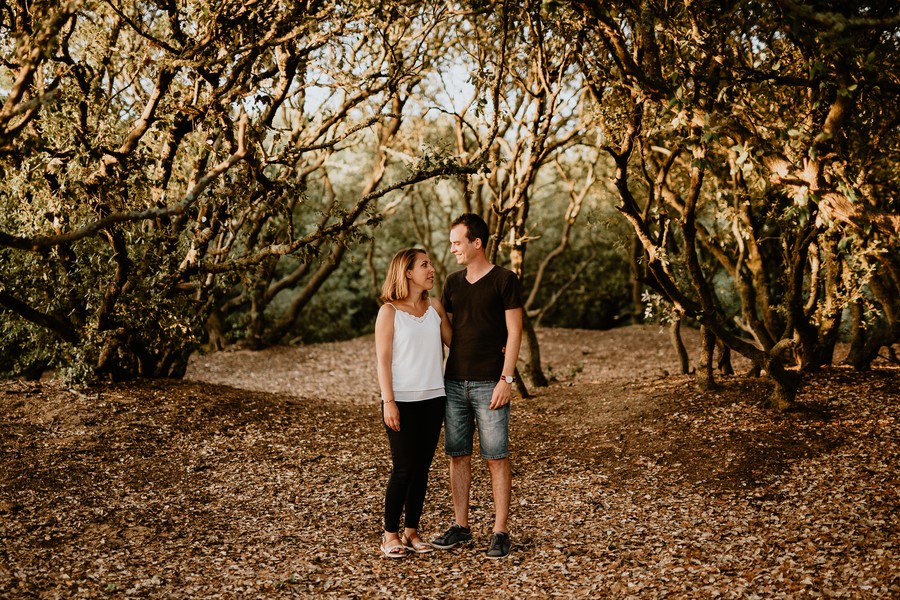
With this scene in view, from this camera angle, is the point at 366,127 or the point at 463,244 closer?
the point at 463,244

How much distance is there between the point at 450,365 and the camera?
4758 millimetres

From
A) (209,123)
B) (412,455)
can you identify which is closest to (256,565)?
(412,455)

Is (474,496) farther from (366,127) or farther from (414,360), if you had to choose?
(366,127)

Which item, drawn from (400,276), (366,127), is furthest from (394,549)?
(366,127)

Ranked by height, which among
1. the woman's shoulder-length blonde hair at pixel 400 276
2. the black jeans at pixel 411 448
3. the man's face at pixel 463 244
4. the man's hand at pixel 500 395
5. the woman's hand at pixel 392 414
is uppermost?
the man's face at pixel 463 244

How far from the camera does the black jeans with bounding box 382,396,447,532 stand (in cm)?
461

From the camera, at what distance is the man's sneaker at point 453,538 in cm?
495

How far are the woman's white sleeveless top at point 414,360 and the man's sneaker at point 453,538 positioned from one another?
0.98 m

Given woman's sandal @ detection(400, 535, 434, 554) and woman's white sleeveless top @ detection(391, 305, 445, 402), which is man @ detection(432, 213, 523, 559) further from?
woman's sandal @ detection(400, 535, 434, 554)

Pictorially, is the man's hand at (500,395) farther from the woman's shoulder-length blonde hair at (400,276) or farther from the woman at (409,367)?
the woman's shoulder-length blonde hair at (400,276)

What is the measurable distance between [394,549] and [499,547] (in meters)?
0.65

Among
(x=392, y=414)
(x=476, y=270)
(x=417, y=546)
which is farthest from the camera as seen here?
(x=417, y=546)

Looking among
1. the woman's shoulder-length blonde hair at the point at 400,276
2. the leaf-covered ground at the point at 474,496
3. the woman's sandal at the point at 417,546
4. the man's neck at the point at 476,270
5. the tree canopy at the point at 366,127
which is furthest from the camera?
the tree canopy at the point at 366,127

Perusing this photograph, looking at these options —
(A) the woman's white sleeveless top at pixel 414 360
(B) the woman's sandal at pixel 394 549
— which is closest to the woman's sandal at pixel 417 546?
(B) the woman's sandal at pixel 394 549
